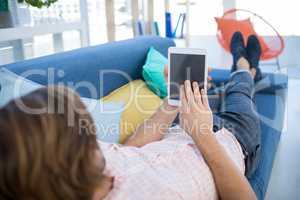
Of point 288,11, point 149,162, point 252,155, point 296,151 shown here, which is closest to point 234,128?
point 252,155

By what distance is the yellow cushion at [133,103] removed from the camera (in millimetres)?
1160

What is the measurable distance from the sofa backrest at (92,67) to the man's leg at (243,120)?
52 cm

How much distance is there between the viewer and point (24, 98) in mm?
503

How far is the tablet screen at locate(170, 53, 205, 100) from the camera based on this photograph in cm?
107

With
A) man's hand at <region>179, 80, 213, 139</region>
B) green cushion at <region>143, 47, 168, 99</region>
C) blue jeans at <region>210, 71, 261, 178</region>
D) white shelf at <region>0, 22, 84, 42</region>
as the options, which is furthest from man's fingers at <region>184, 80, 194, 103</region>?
white shelf at <region>0, 22, 84, 42</region>

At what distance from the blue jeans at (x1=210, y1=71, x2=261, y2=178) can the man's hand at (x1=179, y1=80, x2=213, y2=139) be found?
24 cm

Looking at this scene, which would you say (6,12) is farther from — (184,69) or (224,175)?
(224,175)

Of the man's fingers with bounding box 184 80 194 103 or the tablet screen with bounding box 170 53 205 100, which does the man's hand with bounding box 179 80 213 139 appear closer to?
the man's fingers with bounding box 184 80 194 103

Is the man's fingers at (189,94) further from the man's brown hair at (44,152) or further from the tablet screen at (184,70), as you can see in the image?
the man's brown hair at (44,152)

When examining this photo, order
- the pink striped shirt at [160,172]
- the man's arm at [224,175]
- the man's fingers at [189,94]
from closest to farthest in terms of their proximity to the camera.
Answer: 1. the pink striped shirt at [160,172]
2. the man's arm at [224,175]
3. the man's fingers at [189,94]

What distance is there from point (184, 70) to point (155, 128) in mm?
216

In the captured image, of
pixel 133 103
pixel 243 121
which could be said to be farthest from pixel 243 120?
pixel 133 103

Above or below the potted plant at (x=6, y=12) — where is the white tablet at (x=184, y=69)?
below

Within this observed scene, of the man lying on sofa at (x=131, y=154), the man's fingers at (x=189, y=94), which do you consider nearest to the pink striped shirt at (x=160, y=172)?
the man lying on sofa at (x=131, y=154)
